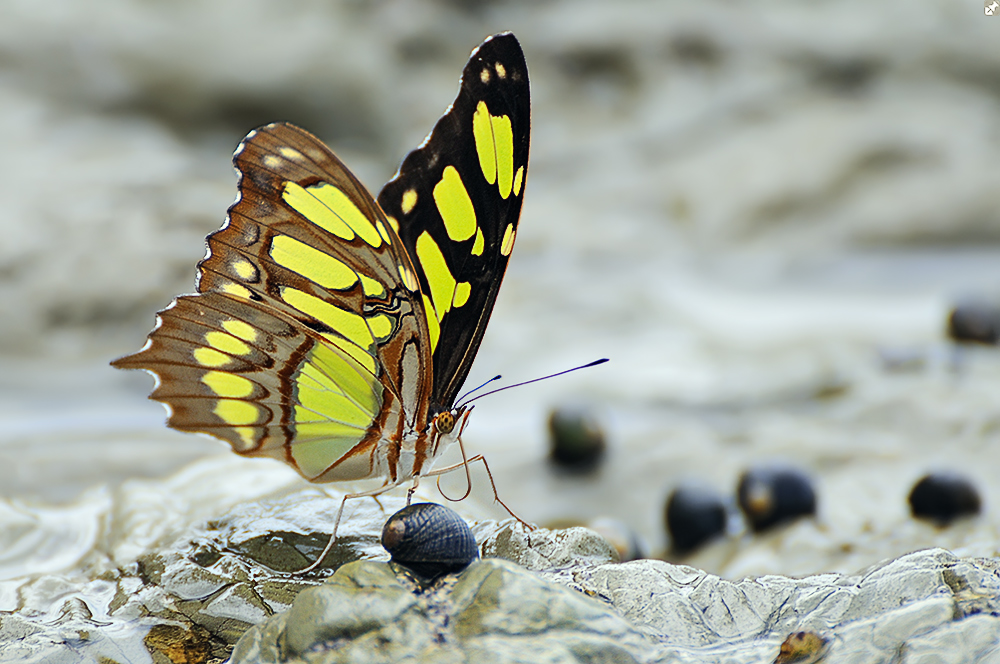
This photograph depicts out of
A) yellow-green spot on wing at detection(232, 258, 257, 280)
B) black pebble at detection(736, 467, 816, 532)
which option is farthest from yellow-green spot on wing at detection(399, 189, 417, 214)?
black pebble at detection(736, 467, 816, 532)

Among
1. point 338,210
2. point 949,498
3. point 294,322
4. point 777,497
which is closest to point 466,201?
point 338,210

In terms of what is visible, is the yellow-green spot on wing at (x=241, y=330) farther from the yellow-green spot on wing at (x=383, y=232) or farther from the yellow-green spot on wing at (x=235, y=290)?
the yellow-green spot on wing at (x=383, y=232)

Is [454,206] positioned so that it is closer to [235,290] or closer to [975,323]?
[235,290]

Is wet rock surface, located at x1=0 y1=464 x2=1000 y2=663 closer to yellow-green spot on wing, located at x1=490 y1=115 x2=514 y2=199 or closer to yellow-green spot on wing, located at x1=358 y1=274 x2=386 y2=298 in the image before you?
yellow-green spot on wing, located at x1=358 y1=274 x2=386 y2=298

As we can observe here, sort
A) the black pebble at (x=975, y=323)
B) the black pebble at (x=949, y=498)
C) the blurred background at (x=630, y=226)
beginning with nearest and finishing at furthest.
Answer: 1. the black pebble at (x=949, y=498)
2. the blurred background at (x=630, y=226)
3. the black pebble at (x=975, y=323)

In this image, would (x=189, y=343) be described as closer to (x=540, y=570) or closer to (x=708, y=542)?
(x=540, y=570)

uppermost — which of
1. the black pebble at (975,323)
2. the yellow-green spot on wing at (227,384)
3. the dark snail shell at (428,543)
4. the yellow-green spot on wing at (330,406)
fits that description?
the yellow-green spot on wing at (227,384)

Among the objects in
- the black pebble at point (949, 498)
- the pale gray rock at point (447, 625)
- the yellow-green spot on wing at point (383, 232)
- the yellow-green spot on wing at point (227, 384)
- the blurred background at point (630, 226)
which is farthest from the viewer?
the blurred background at point (630, 226)

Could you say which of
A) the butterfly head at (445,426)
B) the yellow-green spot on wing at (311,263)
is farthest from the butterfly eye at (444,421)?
the yellow-green spot on wing at (311,263)
